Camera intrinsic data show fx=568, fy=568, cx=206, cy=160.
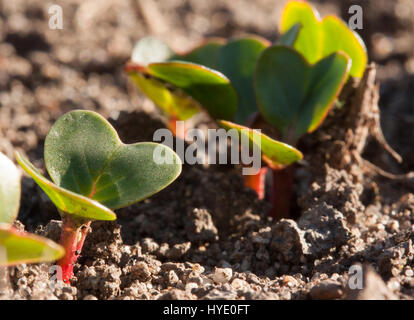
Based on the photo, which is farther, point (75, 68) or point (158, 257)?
point (75, 68)

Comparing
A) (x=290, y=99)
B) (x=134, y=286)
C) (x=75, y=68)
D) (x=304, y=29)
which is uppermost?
(x=75, y=68)

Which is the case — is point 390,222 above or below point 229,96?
below

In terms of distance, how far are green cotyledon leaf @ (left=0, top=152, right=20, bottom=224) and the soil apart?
0.19 metres

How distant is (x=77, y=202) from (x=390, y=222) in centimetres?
94

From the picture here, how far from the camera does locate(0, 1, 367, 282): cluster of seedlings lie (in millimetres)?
1235

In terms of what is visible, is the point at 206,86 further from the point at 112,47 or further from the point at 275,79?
the point at 112,47

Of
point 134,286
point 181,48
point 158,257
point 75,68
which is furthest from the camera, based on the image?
point 181,48

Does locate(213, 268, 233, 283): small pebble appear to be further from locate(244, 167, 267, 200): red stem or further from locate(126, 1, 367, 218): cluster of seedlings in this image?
locate(244, 167, 267, 200): red stem

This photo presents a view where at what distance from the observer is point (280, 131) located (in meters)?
1.78

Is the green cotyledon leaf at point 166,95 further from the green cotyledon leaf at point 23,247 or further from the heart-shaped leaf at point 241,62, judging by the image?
the green cotyledon leaf at point 23,247

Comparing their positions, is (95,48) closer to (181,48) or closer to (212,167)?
(181,48)

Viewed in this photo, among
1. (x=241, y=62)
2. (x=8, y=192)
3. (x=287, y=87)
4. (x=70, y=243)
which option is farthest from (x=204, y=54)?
(x=8, y=192)

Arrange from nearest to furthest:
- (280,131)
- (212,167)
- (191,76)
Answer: (191,76) < (280,131) < (212,167)

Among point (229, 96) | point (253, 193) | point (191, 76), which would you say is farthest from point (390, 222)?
point (191, 76)
